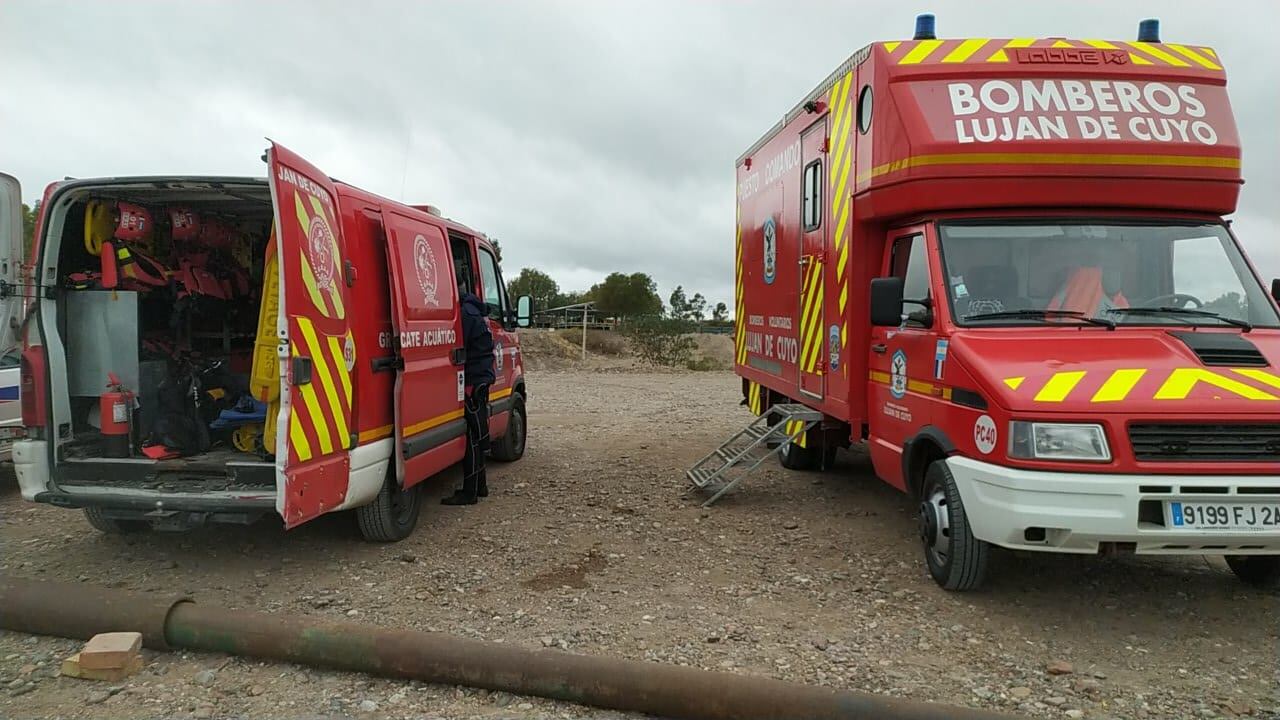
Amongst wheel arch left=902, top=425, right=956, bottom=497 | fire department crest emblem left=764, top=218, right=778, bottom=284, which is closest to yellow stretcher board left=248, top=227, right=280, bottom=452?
wheel arch left=902, top=425, right=956, bottom=497

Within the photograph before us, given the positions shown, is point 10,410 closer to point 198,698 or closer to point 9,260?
point 9,260

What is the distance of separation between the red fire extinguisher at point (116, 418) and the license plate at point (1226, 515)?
5.82m

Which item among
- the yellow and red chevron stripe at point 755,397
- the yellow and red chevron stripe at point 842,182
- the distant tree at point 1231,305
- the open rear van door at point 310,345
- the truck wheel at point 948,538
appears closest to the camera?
the open rear van door at point 310,345

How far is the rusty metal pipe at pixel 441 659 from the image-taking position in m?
3.07

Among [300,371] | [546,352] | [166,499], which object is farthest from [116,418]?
[546,352]

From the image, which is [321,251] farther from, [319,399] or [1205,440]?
[1205,440]

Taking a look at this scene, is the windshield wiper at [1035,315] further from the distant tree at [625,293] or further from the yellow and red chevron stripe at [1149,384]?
the distant tree at [625,293]

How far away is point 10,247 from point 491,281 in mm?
3688

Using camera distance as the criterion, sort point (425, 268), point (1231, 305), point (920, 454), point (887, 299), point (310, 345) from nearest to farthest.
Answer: point (310, 345) → point (1231, 305) → point (887, 299) → point (920, 454) → point (425, 268)

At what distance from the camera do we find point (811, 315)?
6512 mm

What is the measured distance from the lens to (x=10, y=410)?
6.26 meters

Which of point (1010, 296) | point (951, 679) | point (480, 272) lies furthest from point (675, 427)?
point (951, 679)

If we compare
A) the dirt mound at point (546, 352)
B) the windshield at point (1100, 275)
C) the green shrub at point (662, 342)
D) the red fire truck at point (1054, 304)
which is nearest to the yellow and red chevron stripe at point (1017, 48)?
the red fire truck at point (1054, 304)

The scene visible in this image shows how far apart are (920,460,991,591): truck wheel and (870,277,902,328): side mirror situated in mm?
882
